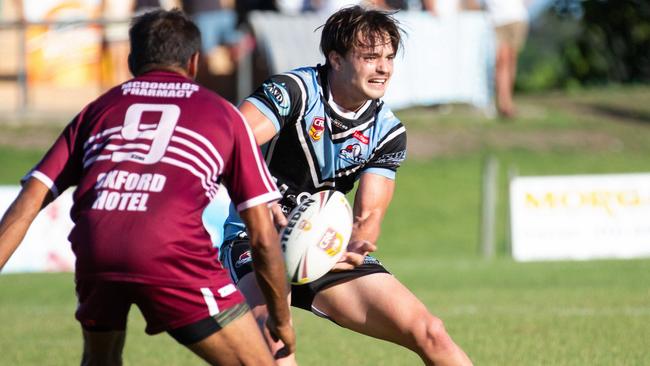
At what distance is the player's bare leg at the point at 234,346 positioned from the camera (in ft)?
13.4

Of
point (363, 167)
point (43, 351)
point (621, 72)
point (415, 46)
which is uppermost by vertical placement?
point (363, 167)

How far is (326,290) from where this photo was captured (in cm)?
544

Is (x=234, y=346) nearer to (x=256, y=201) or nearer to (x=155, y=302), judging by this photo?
(x=155, y=302)

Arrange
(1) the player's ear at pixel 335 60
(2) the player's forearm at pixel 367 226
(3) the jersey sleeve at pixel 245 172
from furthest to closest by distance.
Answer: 1. (2) the player's forearm at pixel 367 226
2. (1) the player's ear at pixel 335 60
3. (3) the jersey sleeve at pixel 245 172

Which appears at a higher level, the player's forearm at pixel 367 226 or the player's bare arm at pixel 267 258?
the player's bare arm at pixel 267 258

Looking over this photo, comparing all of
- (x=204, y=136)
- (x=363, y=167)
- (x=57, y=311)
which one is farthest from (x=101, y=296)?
(x=57, y=311)

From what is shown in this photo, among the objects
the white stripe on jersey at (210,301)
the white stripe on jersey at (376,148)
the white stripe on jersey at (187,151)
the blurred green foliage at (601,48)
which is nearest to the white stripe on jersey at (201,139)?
the white stripe on jersey at (187,151)

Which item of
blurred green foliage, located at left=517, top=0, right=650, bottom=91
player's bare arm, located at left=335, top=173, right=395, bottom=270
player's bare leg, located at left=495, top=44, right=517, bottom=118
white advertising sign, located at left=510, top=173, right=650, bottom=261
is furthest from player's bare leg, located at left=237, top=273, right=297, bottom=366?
blurred green foliage, located at left=517, top=0, right=650, bottom=91

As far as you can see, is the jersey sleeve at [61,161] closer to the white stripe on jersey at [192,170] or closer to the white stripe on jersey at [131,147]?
the white stripe on jersey at [131,147]

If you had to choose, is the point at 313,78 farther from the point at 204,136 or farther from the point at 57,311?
the point at 57,311

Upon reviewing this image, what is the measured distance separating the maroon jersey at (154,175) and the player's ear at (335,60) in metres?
1.48

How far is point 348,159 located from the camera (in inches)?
222

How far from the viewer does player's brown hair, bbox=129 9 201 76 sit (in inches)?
163

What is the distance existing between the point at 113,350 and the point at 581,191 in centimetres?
1179
